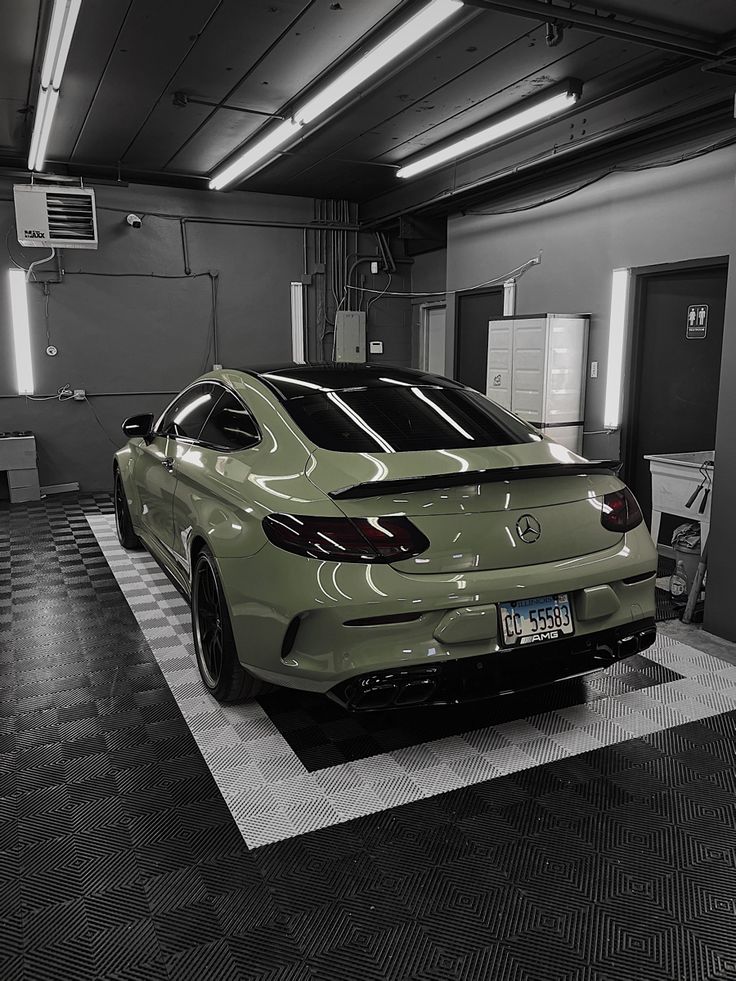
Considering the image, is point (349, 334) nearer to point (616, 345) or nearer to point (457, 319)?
point (457, 319)

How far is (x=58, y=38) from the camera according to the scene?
4039 millimetres

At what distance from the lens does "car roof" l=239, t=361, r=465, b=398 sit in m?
3.21

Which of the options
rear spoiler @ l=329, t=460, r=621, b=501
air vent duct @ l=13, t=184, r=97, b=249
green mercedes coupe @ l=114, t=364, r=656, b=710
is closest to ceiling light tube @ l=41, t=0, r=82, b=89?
green mercedes coupe @ l=114, t=364, r=656, b=710

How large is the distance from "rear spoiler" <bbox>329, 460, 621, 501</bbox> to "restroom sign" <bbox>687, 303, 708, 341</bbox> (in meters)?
3.63

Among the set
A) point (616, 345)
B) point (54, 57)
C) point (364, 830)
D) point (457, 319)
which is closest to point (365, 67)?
point (54, 57)

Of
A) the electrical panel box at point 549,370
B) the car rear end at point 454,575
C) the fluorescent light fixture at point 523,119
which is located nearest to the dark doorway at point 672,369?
the electrical panel box at point 549,370

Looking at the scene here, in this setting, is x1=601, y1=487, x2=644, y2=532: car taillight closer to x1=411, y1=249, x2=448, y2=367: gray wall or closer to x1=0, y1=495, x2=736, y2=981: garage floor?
x1=0, y1=495, x2=736, y2=981: garage floor

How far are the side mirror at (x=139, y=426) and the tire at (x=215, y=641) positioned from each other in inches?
61.7

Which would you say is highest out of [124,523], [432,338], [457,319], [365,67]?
[365,67]

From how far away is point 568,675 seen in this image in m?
2.60

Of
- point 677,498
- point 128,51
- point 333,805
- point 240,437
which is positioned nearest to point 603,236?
point 677,498

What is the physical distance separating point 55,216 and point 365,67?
185 inches

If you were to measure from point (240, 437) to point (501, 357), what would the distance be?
4.19 meters

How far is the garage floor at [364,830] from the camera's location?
1823 millimetres
